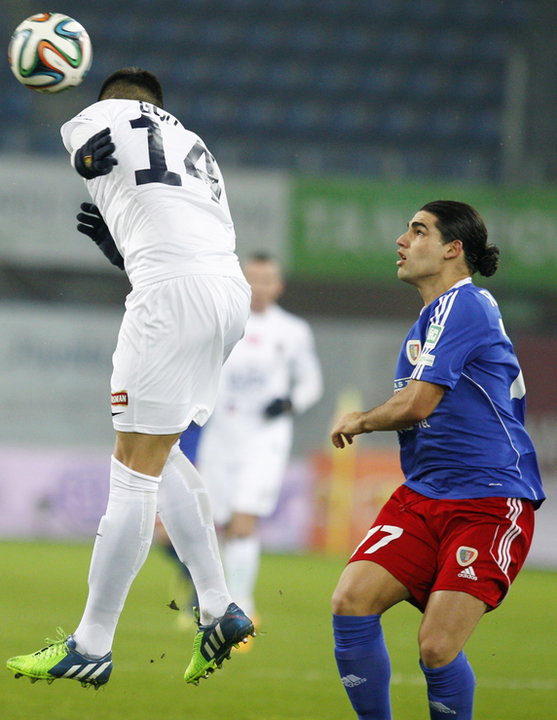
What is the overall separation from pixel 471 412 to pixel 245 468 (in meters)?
3.97

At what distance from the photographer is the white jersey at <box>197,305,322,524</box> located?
7.93 metres

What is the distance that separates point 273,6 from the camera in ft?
57.0

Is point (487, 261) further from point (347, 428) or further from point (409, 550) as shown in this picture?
point (409, 550)

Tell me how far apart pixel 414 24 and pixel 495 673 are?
12.9 m

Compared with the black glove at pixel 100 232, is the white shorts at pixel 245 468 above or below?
below

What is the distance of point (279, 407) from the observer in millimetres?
7574

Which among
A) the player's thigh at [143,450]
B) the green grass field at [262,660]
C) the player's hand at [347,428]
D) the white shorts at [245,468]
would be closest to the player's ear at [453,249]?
the player's hand at [347,428]

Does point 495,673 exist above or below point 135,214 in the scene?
below

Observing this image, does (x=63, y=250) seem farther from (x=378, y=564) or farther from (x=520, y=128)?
(x=378, y=564)

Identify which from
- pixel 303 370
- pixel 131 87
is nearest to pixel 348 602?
pixel 131 87

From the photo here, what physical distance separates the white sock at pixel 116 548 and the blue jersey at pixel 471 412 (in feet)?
2.89

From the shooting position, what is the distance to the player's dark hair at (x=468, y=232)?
3.98 meters

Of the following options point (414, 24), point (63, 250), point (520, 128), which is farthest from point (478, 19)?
point (63, 250)

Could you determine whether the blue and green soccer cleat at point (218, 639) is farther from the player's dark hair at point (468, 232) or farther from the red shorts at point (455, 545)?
the player's dark hair at point (468, 232)
